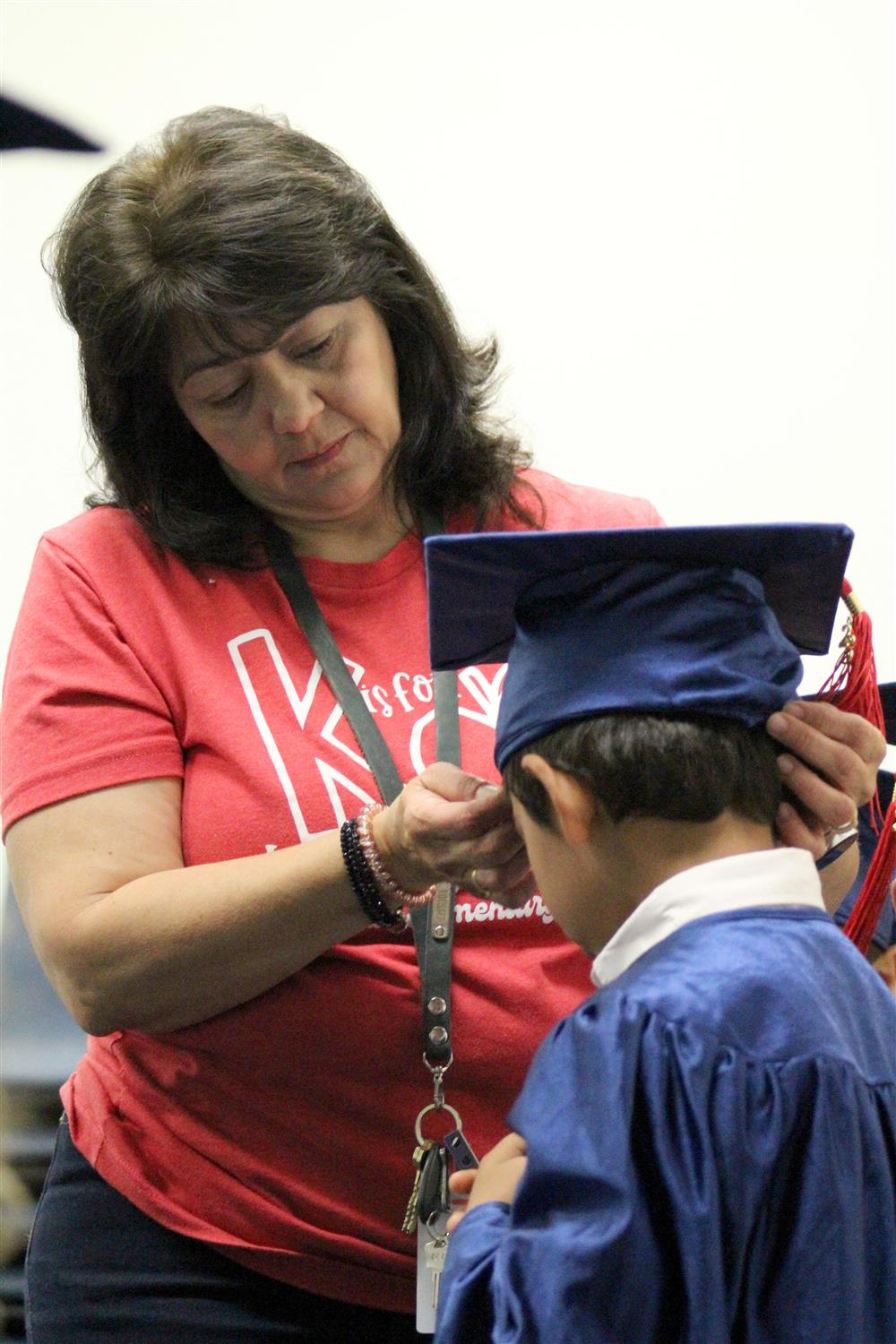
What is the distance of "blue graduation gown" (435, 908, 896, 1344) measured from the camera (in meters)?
1.00

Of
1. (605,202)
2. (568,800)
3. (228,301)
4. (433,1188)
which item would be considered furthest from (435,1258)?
(605,202)

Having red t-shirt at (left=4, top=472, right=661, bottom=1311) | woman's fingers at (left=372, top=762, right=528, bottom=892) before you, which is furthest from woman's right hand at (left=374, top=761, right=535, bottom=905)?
red t-shirt at (left=4, top=472, right=661, bottom=1311)

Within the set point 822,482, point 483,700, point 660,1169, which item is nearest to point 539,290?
point 822,482

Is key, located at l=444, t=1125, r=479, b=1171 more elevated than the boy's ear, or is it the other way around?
the boy's ear

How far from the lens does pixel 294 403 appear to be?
56.6 inches

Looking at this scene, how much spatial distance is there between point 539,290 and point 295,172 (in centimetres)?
122

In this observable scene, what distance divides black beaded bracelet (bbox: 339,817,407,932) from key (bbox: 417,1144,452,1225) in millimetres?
220

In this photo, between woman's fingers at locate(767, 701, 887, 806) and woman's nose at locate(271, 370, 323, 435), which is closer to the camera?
woman's fingers at locate(767, 701, 887, 806)

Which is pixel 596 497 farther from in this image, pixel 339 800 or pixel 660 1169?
pixel 660 1169

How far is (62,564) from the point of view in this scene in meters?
1.50

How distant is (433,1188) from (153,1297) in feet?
0.99

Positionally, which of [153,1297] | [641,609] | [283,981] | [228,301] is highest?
[228,301]

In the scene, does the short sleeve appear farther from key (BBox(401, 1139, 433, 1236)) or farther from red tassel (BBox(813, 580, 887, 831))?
red tassel (BBox(813, 580, 887, 831))

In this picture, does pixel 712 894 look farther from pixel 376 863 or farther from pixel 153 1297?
pixel 153 1297
